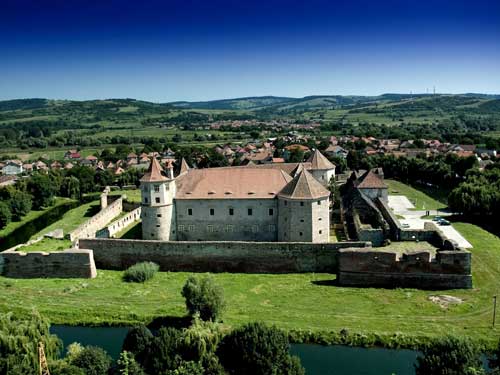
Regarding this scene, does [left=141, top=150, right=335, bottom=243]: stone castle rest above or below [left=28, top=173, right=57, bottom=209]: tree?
above

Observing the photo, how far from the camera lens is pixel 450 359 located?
2048 centimetres

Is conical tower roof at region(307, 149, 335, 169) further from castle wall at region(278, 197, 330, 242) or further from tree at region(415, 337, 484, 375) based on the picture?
tree at region(415, 337, 484, 375)

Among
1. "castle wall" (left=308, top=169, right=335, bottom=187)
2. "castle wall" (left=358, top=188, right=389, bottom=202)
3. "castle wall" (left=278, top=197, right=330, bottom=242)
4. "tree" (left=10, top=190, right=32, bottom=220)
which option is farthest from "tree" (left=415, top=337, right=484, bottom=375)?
"tree" (left=10, top=190, right=32, bottom=220)

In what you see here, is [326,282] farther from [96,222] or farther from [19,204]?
[19,204]

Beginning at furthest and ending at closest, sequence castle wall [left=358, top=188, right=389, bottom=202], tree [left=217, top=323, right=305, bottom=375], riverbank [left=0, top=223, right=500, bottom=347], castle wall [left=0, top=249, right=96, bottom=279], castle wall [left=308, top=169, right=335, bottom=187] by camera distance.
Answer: castle wall [left=308, top=169, right=335, bottom=187] → castle wall [left=358, top=188, right=389, bottom=202] → castle wall [left=0, top=249, right=96, bottom=279] → riverbank [left=0, top=223, right=500, bottom=347] → tree [left=217, top=323, right=305, bottom=375]

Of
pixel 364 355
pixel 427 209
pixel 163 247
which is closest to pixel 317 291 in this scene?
pixel 364 355

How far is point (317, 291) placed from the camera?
32.9 meters

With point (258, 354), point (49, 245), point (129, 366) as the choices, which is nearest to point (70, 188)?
point (49, 245)

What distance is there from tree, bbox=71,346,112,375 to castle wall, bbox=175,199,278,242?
2191 cm

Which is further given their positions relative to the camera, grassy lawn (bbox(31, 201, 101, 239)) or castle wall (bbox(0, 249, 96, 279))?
grassy lawn (bbox(31, 201, 101, 239))

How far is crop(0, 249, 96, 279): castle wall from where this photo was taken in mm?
37188

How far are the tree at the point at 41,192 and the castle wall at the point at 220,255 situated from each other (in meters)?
37.6

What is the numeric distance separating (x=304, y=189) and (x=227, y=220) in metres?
7.82

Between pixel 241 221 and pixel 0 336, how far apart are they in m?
23.4
